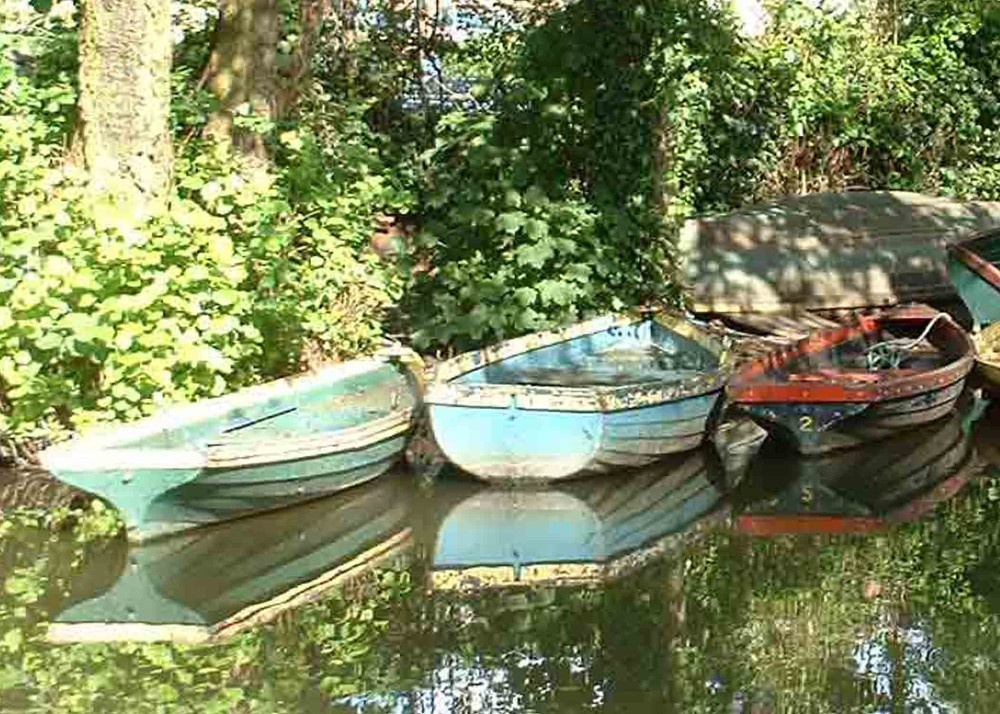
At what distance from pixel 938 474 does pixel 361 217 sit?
465 centimetres

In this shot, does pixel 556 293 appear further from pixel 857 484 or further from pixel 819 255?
pixel 819 255

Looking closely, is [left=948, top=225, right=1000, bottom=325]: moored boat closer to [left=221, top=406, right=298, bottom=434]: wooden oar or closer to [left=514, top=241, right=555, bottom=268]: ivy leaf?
[left=514, top=241, right=555, bottom=268]: ivy leaf

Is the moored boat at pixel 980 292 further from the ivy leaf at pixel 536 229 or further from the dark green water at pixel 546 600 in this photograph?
the ivy leaf at pixel 536 229

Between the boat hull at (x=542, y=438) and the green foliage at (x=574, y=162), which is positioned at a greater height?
the green foliage at (x=574, y=162)

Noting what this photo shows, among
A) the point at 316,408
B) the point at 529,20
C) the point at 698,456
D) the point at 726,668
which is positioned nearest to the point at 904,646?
the point at 726,668

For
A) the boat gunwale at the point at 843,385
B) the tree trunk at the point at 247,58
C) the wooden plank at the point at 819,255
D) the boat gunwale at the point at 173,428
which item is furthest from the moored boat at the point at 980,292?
the tree trunk at the point at 247,58

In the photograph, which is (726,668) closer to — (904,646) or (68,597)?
(904,646)

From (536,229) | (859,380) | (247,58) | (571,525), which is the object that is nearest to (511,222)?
(536,229)

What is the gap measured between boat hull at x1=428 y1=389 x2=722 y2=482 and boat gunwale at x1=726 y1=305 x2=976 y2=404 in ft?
1.94

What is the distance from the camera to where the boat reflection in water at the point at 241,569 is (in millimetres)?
7500

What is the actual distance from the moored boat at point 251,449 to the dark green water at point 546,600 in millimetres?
218

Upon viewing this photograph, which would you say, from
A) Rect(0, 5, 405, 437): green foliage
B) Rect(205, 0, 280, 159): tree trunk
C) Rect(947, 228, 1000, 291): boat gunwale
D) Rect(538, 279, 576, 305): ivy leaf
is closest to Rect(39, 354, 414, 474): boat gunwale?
Rect(0, 5, 405, 437): green foliage

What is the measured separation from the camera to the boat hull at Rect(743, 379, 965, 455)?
10133mm

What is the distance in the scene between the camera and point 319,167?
36.5 ft
